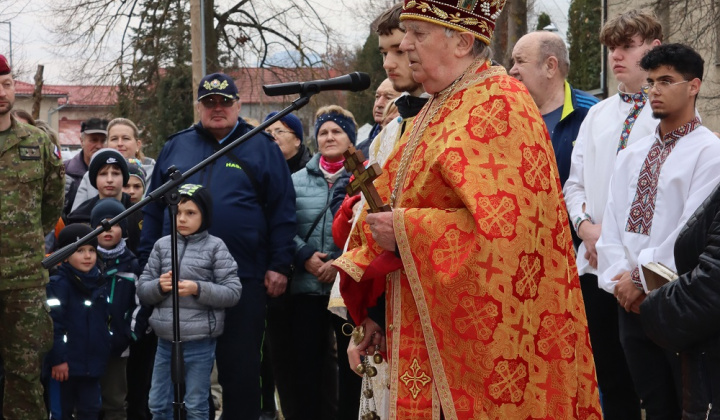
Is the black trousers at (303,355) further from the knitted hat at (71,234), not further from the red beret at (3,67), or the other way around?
the red beret at (3,67)

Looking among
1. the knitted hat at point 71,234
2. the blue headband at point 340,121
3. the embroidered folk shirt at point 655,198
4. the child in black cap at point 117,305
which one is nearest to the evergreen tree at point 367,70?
the blue headband at point 340,121

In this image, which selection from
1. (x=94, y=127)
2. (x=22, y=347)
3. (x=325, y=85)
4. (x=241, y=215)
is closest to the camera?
(x=325, y=85)

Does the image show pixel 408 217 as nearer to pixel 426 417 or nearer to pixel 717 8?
pixel 426 417

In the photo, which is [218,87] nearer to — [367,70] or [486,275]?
[486,275]

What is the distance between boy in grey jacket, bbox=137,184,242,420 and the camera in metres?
5.96

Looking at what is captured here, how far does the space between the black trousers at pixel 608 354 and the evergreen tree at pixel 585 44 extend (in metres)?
19.5

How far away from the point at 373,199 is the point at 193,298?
2.74 metres

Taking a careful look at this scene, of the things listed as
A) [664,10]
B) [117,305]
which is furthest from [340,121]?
[664,10]

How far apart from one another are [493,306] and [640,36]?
8.96ft

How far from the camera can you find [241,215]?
6254mm

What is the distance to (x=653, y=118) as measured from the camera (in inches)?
205

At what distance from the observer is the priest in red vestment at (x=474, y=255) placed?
3371 millimetres

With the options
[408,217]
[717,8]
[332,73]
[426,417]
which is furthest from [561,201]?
[332,73]

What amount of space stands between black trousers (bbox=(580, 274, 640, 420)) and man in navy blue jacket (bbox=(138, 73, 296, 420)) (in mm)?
1967
